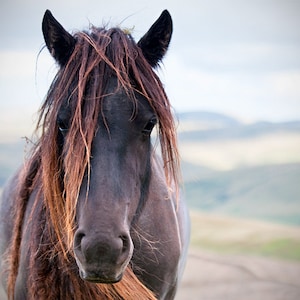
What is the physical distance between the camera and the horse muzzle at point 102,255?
232cm

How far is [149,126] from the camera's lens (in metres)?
2.71

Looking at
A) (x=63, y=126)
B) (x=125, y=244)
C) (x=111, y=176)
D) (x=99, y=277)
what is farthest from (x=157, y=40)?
(x=99, y=277)

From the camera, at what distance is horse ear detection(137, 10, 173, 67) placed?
2914mm

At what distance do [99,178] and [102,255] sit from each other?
320 mm

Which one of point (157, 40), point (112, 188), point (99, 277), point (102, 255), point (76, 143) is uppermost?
point (157, 40)

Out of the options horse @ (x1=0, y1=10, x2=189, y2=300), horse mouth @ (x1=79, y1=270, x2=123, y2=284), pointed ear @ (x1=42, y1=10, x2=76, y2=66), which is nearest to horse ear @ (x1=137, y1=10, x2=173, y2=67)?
horse @ (x1=0, y1=10, x2=189, y2=300)

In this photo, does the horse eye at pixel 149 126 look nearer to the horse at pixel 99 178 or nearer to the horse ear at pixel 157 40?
the horse at pixel 99 178

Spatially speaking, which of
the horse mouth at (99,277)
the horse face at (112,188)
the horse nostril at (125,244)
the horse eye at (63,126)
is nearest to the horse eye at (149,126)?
the horse face at (112,188)

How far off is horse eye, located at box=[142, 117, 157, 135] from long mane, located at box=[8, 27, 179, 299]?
0.17 feet

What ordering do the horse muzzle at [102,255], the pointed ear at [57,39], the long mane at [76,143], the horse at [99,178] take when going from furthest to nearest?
the pointed ear at [57,39]
the long mane at [76,143]
the horse at [99,178]
the horse muzzle at [102,255]

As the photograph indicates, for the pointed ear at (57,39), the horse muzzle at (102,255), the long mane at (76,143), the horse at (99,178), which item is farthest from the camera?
the pointed ear at (57,39)

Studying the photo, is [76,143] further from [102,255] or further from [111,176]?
[102,255]

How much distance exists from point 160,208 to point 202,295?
4.74 meters

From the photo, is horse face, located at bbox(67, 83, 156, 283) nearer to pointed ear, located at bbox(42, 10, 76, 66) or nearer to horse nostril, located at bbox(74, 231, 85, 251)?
horse nostril, located at bbox(74, 231, 85, 251)
